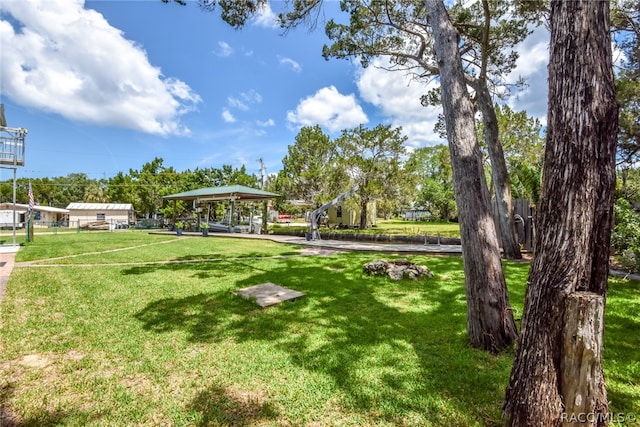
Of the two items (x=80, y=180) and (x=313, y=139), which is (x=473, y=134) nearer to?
(x=313, y=139)

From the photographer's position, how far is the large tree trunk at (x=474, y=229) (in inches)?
129

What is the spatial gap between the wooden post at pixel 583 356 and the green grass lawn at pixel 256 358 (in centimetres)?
55

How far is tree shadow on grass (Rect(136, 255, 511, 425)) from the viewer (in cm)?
245

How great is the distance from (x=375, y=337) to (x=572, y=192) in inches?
104

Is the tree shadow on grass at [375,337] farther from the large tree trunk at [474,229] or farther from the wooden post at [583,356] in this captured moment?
the wooden post at [583,356]

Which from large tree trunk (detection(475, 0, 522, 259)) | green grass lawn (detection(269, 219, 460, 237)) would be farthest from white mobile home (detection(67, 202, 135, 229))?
large tree trunk (detection(475, 0, 522, 259))

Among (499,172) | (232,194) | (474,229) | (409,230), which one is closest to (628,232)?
(499,172)

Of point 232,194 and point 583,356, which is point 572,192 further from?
point 232,194

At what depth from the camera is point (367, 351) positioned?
331 cm

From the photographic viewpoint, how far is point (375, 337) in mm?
3709

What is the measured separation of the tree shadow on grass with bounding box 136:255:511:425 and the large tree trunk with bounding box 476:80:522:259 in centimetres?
465

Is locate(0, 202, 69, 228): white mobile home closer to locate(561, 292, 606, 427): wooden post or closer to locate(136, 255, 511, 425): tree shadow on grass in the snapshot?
locate(136, 255, 511, 425): tree shadow on grass

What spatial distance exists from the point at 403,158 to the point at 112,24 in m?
17.0

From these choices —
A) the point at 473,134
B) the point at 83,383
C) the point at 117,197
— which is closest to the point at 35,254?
the point at 83,383
